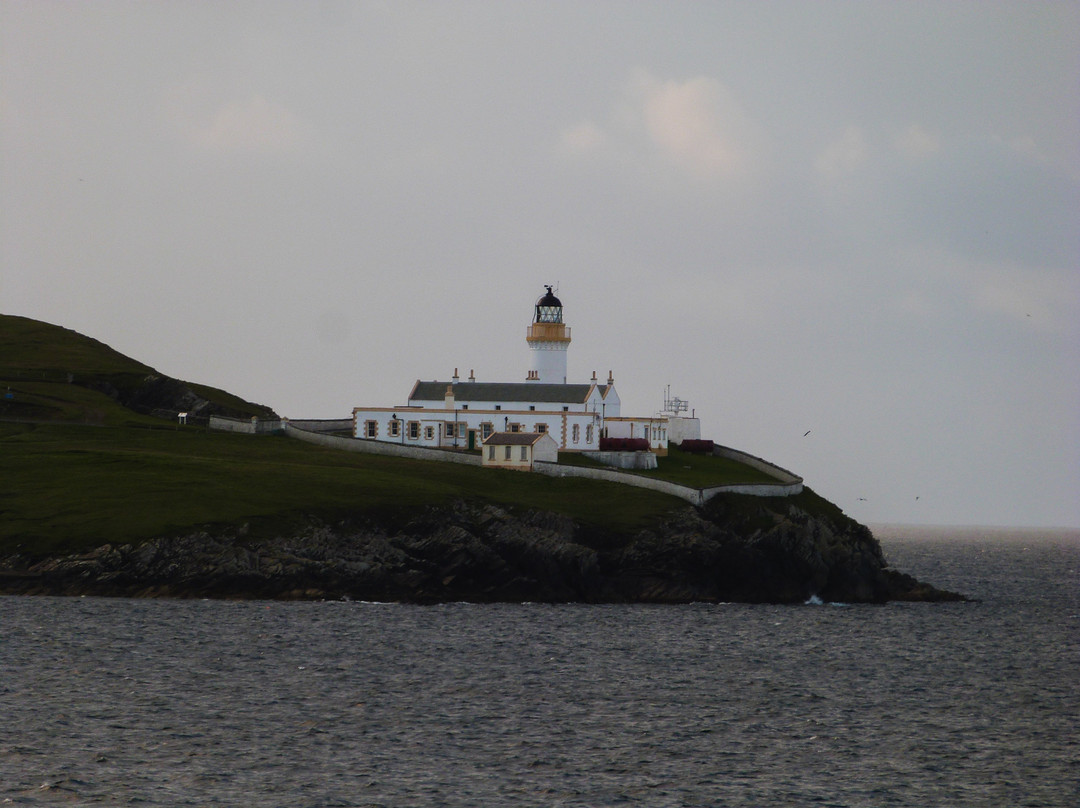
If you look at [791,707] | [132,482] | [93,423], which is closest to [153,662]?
[791,707]

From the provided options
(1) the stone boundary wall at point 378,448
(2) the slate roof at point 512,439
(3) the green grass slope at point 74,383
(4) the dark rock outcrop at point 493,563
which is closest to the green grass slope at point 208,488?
(4) the dark rock outcrop at point 493,563

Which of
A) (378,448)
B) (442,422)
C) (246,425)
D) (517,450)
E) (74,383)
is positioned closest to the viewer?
(517,450)

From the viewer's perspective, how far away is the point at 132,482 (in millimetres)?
89188

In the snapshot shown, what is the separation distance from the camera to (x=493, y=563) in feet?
274

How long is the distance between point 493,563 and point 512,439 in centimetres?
2395

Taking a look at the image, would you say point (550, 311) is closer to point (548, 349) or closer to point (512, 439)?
point (548, 349)

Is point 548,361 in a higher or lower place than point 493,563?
higher

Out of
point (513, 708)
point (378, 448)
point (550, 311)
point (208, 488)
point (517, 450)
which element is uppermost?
point (550, 311)

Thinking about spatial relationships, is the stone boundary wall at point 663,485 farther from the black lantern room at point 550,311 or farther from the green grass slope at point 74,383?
the green grass slope at point 74,383

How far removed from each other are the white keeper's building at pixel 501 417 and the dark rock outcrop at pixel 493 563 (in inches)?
880

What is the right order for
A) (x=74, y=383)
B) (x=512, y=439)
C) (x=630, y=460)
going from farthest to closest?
(x=74, y=383) < (x=630, y=460) < (x=512, y=439)

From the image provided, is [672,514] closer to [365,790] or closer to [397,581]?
[397,581]

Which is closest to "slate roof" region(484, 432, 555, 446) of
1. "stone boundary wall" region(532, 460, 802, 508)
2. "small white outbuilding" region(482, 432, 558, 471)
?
"small white outbuilding" region(482, 432, 558, 471)

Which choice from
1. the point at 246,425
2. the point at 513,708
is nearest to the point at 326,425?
the point at 246,425
